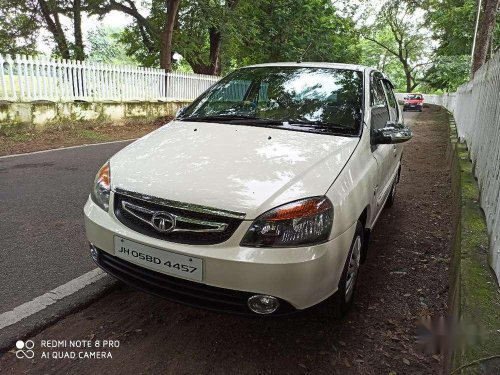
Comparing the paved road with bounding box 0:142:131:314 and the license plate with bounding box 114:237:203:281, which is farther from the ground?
the license plate with bounding box 114:237:203:281

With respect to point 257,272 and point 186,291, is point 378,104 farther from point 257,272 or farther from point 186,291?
point 186,291

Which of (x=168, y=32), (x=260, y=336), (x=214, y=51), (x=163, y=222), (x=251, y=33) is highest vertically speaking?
(x=251, y=33)

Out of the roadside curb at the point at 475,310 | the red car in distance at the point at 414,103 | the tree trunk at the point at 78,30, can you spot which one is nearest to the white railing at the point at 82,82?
the tree trunk at the point at 78,30

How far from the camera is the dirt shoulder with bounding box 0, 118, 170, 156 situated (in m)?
7.98

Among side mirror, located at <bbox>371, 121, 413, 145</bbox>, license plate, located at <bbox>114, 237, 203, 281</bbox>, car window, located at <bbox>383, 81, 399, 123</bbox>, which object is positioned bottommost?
license plate, located at <bbox>114, 237, 203, 281</bbox>

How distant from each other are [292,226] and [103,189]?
3.94ft

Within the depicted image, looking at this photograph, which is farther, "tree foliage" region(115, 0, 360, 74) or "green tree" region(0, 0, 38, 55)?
"tree foliage" region(115, 0, 360, 74)

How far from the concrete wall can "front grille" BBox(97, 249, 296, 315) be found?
8.19m

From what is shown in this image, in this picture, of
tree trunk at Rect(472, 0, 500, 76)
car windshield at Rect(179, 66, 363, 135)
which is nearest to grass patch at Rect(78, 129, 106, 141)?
car windshield at Rect(179, 66, 363, 135)

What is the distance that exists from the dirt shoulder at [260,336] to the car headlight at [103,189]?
74cm

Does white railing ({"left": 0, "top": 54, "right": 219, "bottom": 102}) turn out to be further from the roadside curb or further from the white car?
the roadside curb

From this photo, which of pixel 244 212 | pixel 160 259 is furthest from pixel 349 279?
pixel 160 259

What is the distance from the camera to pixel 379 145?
3273 millimetres

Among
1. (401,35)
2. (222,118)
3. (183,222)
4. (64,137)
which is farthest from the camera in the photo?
(401,35)
